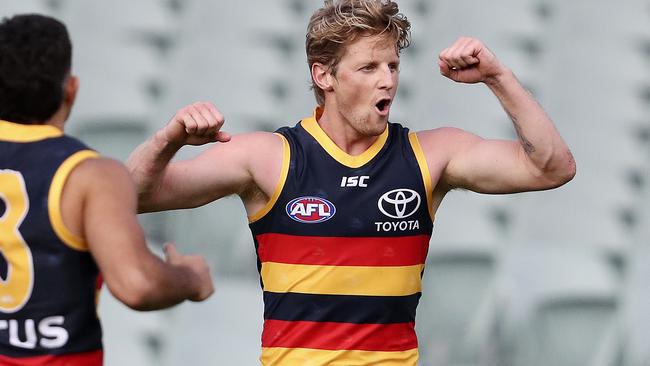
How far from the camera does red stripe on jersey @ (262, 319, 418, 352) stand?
3891mm

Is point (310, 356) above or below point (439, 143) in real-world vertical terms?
below

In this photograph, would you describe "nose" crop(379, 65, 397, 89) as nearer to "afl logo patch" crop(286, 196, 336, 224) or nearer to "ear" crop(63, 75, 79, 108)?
"afl logo patch" crop(286, 196, 336, 224)

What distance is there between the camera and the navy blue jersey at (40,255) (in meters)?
3.02

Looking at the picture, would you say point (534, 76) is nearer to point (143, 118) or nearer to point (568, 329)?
point (568, 329)

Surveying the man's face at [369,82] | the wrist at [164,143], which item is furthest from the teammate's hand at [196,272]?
the man's face at [369,82]

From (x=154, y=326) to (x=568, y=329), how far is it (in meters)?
2.08

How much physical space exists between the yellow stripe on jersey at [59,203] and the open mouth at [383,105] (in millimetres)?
1215

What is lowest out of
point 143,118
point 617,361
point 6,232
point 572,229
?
point 617,361

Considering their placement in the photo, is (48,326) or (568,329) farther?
(568,329)

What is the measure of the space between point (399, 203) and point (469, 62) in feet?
1.56

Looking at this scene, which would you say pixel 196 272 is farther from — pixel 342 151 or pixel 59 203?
pixel 342 151

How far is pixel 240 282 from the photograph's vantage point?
21.7ft

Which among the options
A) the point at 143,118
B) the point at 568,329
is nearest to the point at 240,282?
the point at 143,118

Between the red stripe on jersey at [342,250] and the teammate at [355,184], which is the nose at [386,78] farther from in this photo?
the red stripe on jersey at [342,250]
